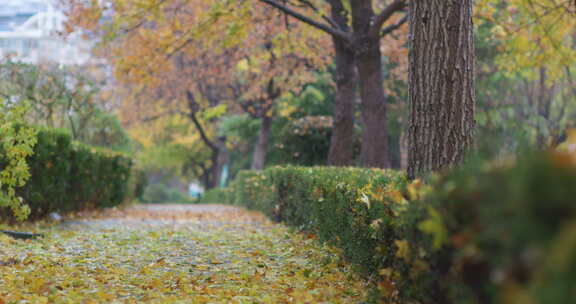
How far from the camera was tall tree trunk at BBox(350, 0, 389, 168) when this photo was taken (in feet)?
38.9

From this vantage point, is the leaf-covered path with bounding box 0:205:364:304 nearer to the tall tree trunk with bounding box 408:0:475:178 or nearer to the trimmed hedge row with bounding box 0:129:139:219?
the trimmed hedge row with bounding box 0:129:139:219

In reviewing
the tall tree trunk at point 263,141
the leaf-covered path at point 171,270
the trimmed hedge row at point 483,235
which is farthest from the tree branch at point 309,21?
the tall tree trunk at point 263,141

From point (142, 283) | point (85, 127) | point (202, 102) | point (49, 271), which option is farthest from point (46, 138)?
point (202, 102)

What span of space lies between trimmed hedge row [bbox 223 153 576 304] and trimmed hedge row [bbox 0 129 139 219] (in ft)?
22.0

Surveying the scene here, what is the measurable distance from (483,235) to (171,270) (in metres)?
4.31

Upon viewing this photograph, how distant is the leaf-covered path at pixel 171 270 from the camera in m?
4.60

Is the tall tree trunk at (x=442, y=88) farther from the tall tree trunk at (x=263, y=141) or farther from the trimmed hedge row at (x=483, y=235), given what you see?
the tall tree trunk at (x=263, y=141)

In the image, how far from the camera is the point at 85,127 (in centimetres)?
1989

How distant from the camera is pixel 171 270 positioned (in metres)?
5.86

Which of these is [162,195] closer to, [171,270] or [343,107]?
[343,107]

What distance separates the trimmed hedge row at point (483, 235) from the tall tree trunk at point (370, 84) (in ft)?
24.5

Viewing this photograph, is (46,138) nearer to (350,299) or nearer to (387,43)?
(350,299)

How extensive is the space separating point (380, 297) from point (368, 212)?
80 cm

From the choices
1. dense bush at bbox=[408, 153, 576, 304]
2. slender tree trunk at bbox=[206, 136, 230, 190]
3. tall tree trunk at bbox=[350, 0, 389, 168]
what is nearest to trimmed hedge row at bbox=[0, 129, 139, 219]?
tall tree trunk at bbox=[350, 0, 389, 168]
